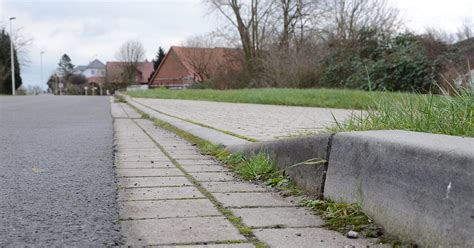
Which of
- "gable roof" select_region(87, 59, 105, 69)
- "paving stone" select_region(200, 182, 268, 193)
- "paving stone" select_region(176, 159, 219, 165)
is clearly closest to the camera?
"paving stone" select_region(200, 182, 268, 193)

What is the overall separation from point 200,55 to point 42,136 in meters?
38.4

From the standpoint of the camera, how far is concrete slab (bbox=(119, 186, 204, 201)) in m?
2.89

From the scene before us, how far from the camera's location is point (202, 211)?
2572 millimetres

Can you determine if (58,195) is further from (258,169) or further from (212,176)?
(258,169)

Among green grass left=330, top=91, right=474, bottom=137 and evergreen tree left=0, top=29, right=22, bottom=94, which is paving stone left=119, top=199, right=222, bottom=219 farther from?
evergreen tree left=0, top=29, right=22, bottom=94

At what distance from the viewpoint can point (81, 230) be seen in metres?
2.21

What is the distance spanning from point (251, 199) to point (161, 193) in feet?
1.91

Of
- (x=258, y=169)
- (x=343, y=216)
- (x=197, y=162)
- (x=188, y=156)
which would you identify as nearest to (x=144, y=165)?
(x=197, y=162)

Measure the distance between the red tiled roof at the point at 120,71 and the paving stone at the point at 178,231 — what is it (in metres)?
87.2

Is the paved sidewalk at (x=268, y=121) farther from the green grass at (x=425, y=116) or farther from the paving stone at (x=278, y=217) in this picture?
the paving stone at (x=278, y=217)

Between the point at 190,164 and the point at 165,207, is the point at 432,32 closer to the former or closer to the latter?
the point at 190,164

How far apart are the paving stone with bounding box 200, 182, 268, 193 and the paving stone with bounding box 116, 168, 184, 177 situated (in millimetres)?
451

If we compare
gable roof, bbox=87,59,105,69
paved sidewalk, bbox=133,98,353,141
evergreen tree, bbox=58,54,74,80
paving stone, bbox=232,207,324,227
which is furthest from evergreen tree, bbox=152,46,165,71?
paving stone, bbox=232,207,324,227

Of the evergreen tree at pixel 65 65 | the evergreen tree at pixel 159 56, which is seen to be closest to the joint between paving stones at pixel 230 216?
the evergreen tree at pixel 159 56
